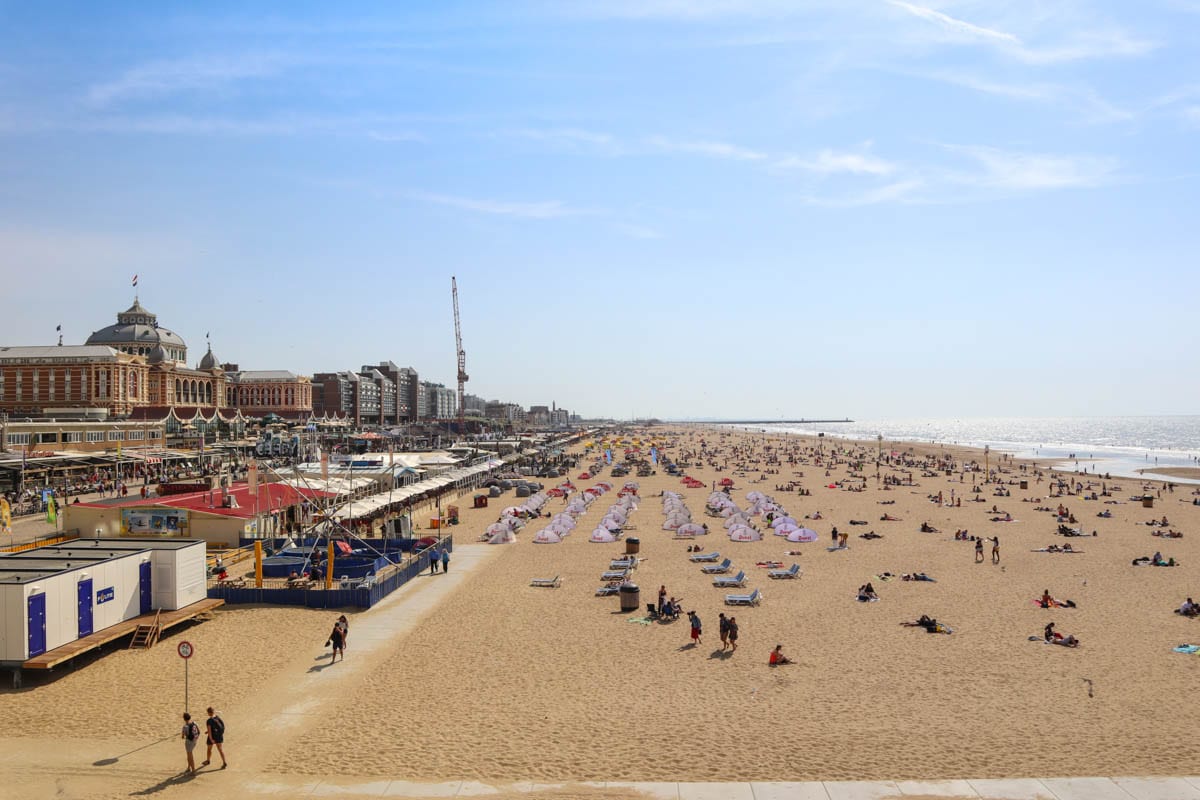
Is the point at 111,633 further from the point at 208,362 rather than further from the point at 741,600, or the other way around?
the point at 208,362

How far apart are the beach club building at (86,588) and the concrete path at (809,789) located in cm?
812

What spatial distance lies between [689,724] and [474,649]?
688 centimetres

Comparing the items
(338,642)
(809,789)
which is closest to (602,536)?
(338,642)

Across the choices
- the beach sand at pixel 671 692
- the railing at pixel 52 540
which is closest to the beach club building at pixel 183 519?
the railing at pixel 52 540

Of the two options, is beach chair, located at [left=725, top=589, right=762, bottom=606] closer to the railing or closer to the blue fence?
the blue fence

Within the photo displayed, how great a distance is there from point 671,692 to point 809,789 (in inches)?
198

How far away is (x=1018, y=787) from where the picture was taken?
1213 cm

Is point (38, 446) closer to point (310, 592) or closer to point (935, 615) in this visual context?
point (310, 592)

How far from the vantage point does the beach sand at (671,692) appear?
1323 centimetres

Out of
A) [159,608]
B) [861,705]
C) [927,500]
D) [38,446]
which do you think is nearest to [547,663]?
[861,705]

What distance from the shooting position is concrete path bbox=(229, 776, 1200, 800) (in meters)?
11.8

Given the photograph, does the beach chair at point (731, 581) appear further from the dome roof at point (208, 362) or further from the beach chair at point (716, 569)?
the dome roof at point (208, 362)

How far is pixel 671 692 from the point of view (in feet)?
55.3

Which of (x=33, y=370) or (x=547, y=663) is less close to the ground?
(x=33, y=370)
